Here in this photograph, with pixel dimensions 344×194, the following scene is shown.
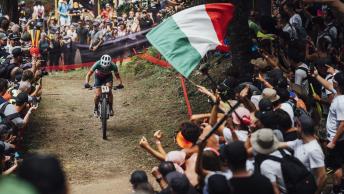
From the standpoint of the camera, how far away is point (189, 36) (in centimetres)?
916

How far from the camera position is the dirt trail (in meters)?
11.4

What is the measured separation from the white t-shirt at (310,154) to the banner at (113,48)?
53.1 ft

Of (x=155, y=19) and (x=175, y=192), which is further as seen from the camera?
(x=155, y=19)

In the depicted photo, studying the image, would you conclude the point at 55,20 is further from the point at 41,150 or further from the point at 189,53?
the point at 189,53

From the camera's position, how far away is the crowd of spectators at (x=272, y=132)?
5941 mm

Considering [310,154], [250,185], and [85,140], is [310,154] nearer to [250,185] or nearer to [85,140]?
[250,185]

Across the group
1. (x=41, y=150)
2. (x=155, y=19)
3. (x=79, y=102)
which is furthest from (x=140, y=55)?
(x=41, y=150)

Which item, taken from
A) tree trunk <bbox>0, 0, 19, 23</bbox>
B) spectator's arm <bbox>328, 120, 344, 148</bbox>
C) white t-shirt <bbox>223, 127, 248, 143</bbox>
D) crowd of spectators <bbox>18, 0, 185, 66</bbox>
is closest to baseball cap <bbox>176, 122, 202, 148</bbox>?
white t-shirt <bbox>223, 127, 248, 143</bbox>

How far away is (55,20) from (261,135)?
23.8 meters

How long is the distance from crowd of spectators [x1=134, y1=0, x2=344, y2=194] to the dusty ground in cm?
254

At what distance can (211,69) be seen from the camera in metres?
17.1

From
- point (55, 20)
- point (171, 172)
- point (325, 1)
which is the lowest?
point (55, 20)

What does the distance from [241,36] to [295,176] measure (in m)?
7.87

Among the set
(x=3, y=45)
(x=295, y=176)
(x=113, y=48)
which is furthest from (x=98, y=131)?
(x=113, y=48)
